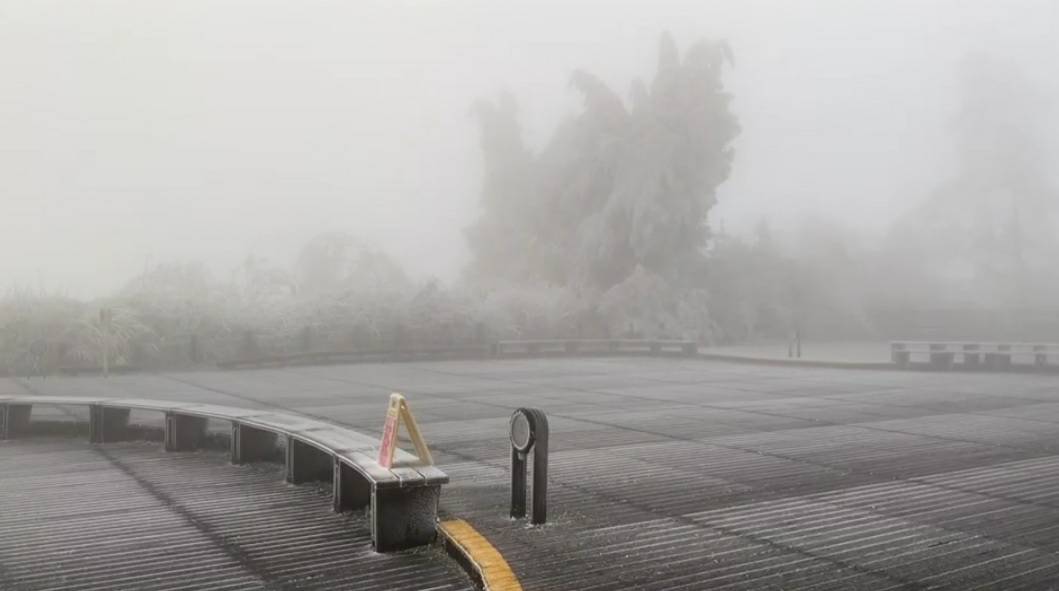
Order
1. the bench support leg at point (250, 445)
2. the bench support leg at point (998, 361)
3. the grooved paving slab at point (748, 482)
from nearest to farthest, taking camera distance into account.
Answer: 1. the grooved paving slab at point (748, 482)
2. the bench support leg at point (250, 445)
3. the bench support leg at point (998, 361)

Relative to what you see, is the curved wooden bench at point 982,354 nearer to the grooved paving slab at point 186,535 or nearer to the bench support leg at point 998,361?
the bench support leg at point 998,361

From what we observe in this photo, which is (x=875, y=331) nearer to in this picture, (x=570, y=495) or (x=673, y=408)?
(x=673, y=408)

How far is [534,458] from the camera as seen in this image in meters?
6.50

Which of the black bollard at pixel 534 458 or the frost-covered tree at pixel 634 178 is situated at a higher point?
the frost-covered tree at pixel 634 178

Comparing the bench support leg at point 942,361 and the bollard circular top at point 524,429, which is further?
the bench support leg at point 942,361

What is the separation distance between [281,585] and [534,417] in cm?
213

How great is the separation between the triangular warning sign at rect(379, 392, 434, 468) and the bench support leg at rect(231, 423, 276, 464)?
3271mm

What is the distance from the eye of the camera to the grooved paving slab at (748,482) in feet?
18.5

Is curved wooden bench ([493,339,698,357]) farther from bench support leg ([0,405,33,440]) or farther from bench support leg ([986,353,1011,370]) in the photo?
bench support leg ([0,405,33,440])

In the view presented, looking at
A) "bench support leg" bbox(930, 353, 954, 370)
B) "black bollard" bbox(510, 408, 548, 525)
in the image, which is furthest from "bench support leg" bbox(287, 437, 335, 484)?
"bench support leg" bbox(930, 353, 954, 370)

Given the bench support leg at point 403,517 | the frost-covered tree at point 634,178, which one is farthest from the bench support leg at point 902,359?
the bench support leg at point 403,517

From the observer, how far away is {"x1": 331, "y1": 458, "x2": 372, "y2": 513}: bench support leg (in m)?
7.04

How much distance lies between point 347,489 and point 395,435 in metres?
1.02

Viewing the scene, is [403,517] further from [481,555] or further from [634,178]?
[634,178]
